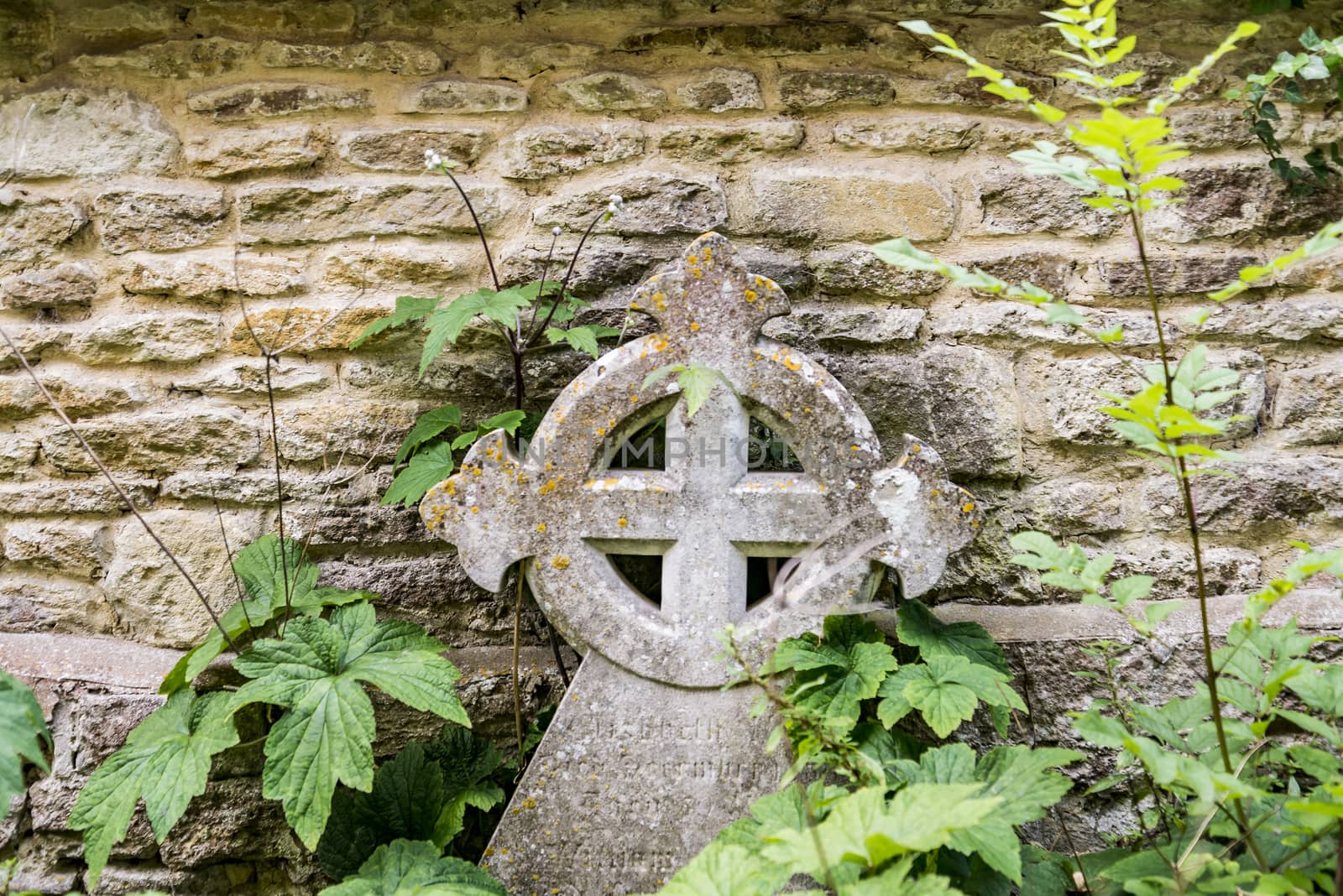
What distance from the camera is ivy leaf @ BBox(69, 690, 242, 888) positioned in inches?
61.4

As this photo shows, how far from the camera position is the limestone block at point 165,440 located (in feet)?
6.66

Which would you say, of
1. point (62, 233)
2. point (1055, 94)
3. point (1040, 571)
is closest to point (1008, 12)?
point (1055, 94)

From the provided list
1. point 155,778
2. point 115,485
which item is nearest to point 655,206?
point 115,485

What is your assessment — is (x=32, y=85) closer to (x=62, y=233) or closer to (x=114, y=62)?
(x=114, y=62)

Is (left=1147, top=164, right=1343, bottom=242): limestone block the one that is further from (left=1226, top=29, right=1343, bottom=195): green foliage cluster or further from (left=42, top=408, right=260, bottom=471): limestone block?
(left=42, top=408, right=260, bottom=471): limestone block

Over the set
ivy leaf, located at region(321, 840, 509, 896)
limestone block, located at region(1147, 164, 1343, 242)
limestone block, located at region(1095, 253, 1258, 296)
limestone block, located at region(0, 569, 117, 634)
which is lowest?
ivy leaf, located at region(321, 840, 509, 896)

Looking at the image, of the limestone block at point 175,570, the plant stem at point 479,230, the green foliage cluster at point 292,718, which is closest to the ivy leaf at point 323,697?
the green foliage cluster at point 292,718

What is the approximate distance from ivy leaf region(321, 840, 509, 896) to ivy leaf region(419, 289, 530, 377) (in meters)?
0.88

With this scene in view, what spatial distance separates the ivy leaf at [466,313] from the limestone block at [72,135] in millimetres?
864

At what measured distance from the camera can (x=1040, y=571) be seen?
2.00 meters

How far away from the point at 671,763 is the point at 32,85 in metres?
2.04

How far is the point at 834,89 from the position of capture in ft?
6.70

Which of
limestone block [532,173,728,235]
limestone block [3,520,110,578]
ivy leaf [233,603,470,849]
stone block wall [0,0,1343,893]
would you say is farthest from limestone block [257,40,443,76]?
ivy leaf [233,603,470,849]

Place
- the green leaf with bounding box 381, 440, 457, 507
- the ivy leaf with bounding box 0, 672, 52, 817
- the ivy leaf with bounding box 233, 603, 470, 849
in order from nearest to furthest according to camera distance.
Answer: the ivy leaf with bounding box 0, 672, 52, 817
the ivy leaf with bounding box 233, 603, 470, 849
the green leaf with bounding box 381, 440, 457, 507
